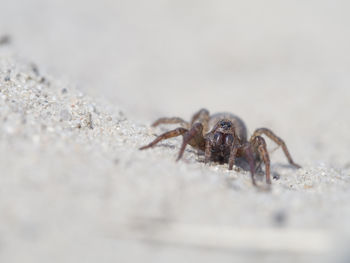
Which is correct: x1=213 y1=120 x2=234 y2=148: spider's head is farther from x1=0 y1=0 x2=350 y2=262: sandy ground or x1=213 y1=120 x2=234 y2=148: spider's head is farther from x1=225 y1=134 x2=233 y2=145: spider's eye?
x1=0 y1=0 x2=350 y2=262: sandy ground

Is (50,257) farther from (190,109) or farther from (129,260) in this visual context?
(190,109)

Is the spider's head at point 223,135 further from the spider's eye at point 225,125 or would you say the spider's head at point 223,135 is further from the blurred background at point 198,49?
the blurred background at point 198,49

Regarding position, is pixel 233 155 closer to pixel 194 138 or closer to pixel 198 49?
pixel 194 138

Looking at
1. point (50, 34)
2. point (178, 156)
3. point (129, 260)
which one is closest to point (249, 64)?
point (50, 34)

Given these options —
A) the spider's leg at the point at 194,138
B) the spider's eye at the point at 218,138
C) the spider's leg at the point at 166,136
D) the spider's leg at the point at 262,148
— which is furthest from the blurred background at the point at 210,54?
the spider's leg at the point at 166,136

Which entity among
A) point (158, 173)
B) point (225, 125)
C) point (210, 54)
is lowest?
point (158, 173)

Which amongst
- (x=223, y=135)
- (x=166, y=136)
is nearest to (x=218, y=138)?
(x=223, y=135)
